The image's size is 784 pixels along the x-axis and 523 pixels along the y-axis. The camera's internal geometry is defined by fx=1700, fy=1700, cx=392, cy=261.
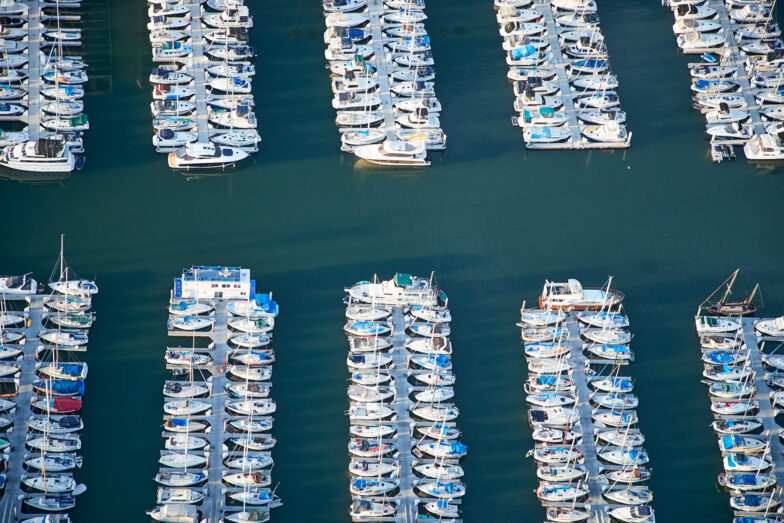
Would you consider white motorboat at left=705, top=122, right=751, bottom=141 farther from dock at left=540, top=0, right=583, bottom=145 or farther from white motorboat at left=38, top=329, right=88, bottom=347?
white motorboat at left=38, top=329, right=88, bottom=347

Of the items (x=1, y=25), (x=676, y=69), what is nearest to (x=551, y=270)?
(x=676, y=69)

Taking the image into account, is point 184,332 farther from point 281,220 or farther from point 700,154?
point 700,154

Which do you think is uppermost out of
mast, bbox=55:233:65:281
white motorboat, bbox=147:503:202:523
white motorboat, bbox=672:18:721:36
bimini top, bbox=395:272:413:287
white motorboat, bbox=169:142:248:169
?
white motorboat, bbox=672:18:721:36

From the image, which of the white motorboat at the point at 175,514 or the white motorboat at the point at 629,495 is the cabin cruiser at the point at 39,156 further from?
the white motorboat at the point at 629,495

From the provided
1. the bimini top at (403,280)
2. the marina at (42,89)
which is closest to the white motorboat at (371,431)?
the bimini top at (403,280)

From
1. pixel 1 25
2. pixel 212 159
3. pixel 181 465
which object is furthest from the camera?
pixel 1 25

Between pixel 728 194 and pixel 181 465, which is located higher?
pixel 728 194

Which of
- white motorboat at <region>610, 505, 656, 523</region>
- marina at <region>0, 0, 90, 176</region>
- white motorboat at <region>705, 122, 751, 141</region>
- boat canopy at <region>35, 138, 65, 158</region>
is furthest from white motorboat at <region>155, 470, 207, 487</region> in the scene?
white motorboat at <region>705, 122, 751, 141</region>
